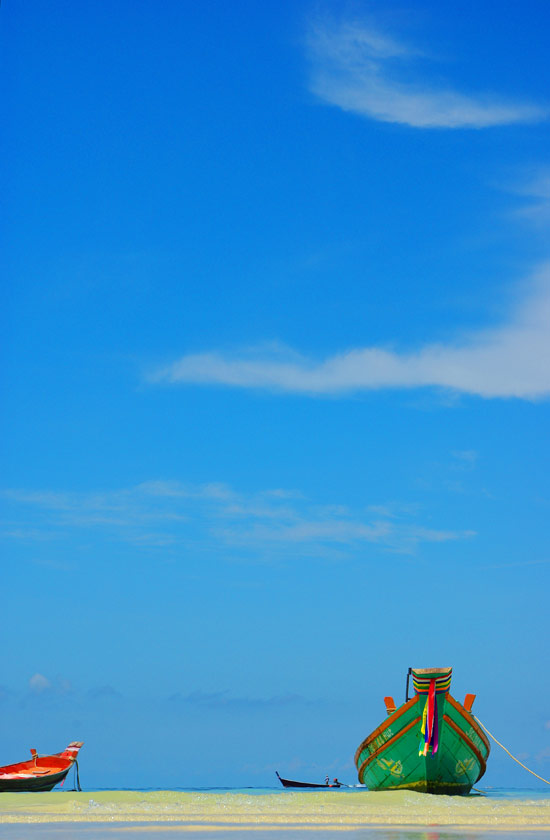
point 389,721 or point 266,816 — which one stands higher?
point 389,721

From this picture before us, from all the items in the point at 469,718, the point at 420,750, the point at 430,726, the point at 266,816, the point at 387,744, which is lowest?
the point at 266,816

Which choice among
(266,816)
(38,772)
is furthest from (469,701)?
(38,772)

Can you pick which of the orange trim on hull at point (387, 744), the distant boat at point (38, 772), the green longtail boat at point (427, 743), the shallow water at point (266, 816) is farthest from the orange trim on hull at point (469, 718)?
the distant boat at point (38, 772)

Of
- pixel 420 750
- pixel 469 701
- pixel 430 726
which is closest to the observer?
pixel 430 726

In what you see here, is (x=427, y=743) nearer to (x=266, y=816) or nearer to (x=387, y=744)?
(x=387, y=744)

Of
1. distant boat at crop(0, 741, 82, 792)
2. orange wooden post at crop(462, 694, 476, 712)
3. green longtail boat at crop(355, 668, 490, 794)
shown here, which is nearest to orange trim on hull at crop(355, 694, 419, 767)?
green longtail boat at crop(355, 668, 490, 794)

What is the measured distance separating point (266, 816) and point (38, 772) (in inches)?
859

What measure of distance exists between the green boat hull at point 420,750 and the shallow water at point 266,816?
0.82 m

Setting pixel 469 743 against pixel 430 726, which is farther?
pixel 469 743

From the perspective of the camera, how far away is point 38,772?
45844mm

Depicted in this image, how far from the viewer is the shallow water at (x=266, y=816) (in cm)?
2019

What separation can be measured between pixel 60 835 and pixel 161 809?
13.9m

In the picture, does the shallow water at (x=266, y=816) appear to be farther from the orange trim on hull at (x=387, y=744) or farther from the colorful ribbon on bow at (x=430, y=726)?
the colorful ribbon on bow at (x=430, y=726)

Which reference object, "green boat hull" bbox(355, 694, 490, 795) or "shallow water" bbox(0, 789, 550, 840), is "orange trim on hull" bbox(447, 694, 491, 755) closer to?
"green boat hull" bbox(355, 694, 490, 795)
